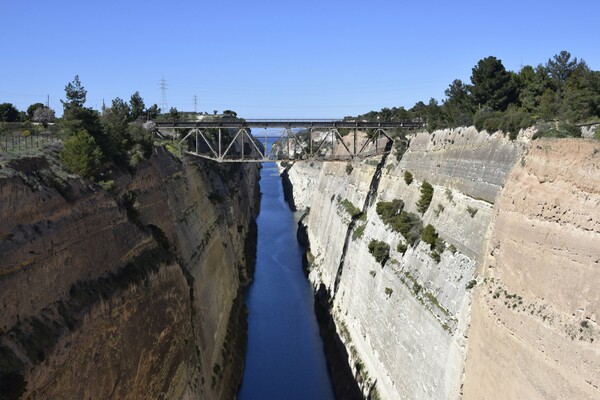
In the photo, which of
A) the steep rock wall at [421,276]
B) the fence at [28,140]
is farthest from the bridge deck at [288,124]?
the fence at [28,140]

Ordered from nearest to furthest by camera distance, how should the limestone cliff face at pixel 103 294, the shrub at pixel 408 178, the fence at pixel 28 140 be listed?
the limestone cliff face at pixel 103 294 < the fence at pixel 28 140 < the shrub at pixel 408 178

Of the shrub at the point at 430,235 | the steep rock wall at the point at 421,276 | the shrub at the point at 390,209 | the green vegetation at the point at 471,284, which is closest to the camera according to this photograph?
the green vegetation at the point at 471,284

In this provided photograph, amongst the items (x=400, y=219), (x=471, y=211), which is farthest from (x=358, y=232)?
(x=471, y=211)

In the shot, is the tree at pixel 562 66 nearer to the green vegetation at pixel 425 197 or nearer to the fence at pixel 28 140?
the green vegetation at pixel 425 197

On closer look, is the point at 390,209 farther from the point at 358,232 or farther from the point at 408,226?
the point at 358,232

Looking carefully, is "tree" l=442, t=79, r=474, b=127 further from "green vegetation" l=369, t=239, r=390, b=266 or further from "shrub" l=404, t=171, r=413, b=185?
"green vegetation" l=369, t=239, r=390, b=266

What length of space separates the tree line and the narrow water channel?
1308cm

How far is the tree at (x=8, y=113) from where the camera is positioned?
3577 cm

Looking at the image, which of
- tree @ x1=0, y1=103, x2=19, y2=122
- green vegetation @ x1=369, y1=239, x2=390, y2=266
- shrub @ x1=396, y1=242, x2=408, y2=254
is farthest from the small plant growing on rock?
tree @ x1=0, y1=103, x2=19, y2=122

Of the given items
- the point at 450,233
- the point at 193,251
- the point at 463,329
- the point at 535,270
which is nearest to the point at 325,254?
the point at 193,251

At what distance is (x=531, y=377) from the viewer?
51.4 feet

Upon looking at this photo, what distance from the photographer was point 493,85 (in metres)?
32.5

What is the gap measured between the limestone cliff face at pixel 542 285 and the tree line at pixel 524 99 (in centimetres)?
296

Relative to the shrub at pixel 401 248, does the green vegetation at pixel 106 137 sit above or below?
above
